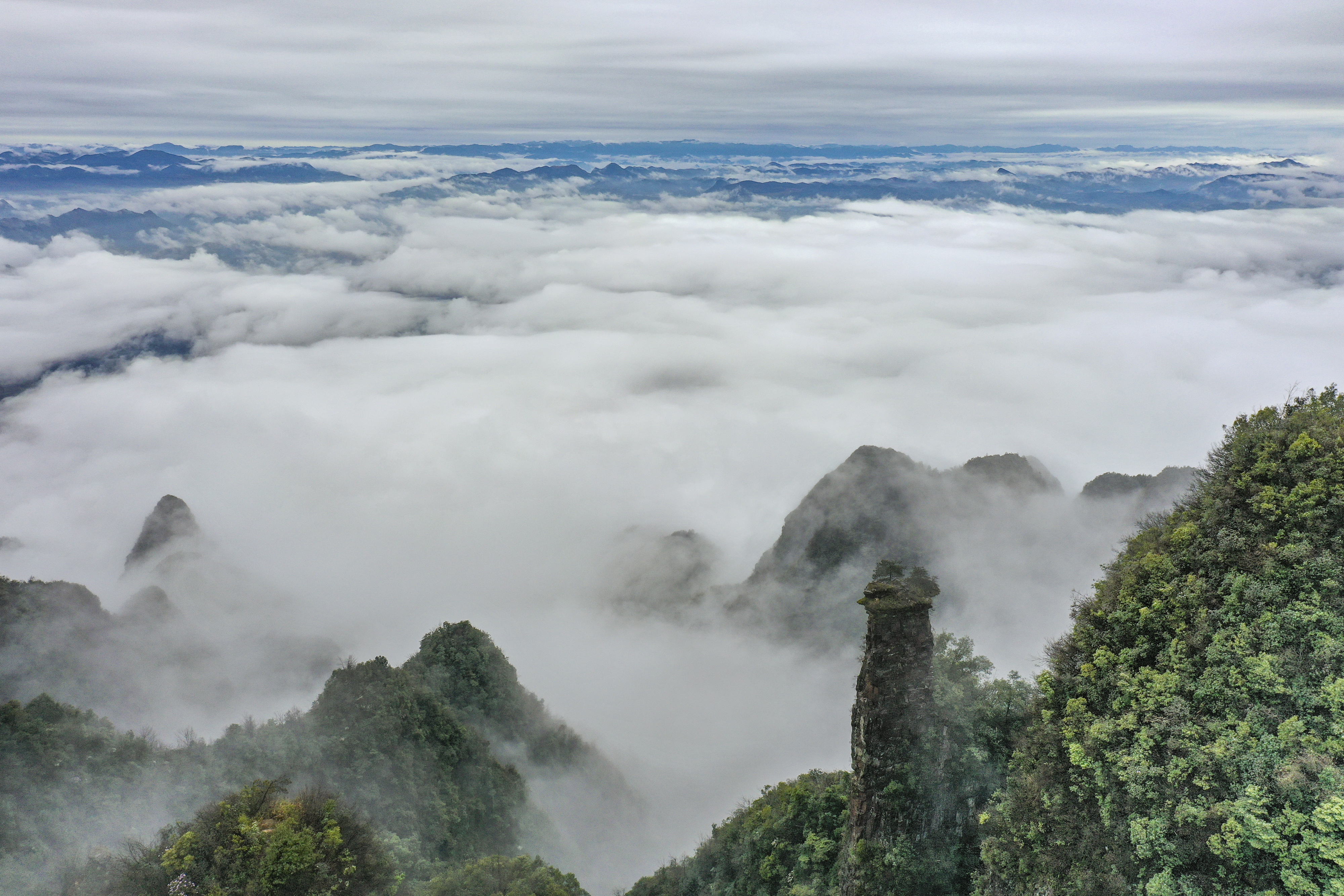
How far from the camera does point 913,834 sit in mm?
22703

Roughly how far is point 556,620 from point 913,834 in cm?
8934

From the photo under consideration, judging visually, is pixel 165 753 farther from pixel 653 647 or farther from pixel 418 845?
pixel 653 647

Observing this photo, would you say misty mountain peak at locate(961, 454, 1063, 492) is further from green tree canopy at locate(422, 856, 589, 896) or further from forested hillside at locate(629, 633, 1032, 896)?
green tree canopy at locate(422, 856, 589, 896)

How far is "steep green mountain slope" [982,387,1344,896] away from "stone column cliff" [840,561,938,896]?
122 inches

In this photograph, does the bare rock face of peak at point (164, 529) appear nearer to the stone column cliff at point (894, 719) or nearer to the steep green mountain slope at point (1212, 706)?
the stone column cliff at point (894, 719)

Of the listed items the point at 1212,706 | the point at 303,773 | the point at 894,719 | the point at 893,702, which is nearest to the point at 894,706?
the point at 893,702

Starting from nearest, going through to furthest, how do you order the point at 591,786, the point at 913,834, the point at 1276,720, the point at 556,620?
the point at 1276,720 < the point at 913,834 < the point at 591,786 < the point at 556,620

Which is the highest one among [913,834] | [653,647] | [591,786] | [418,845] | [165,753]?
[913,834]

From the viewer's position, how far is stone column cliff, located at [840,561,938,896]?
22.7m

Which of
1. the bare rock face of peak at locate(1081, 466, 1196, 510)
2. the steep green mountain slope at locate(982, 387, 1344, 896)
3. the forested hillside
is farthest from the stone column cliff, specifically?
the bare rock face of peak at locate(1081, 466, 1196, 510)

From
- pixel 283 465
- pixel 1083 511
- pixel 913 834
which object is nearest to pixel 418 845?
pixel 913 834

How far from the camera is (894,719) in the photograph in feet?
75.4

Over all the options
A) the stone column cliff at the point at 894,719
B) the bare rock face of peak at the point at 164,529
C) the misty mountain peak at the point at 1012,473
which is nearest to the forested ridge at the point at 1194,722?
the stone column cliff at the point at 894,719

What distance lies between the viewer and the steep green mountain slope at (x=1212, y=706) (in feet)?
44.8
